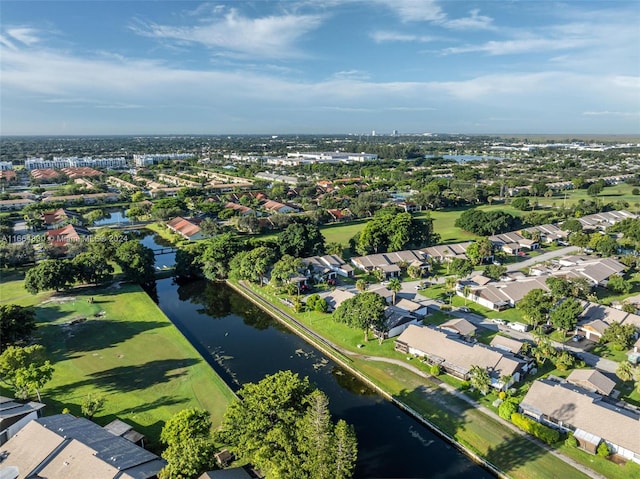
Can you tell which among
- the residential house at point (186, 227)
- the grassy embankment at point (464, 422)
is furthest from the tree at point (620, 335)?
the residential house at point (186, 227)

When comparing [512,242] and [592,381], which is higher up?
[512,242]

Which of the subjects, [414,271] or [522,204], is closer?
[414,271]

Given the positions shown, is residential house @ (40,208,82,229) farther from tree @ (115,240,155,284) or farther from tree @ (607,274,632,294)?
tree @ (607,274,632,294)

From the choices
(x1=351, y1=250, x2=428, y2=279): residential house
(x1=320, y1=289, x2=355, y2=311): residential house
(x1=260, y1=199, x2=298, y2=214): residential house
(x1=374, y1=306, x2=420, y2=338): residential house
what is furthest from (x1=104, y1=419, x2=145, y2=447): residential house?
(x1=260, y1=199, x2=298, y2=214): residential house

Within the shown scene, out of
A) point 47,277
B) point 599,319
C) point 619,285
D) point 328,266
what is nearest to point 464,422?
point 599,319

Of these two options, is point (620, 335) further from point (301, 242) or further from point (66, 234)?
point (66, 234)

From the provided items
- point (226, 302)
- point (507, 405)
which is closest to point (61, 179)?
point (226, 302)
